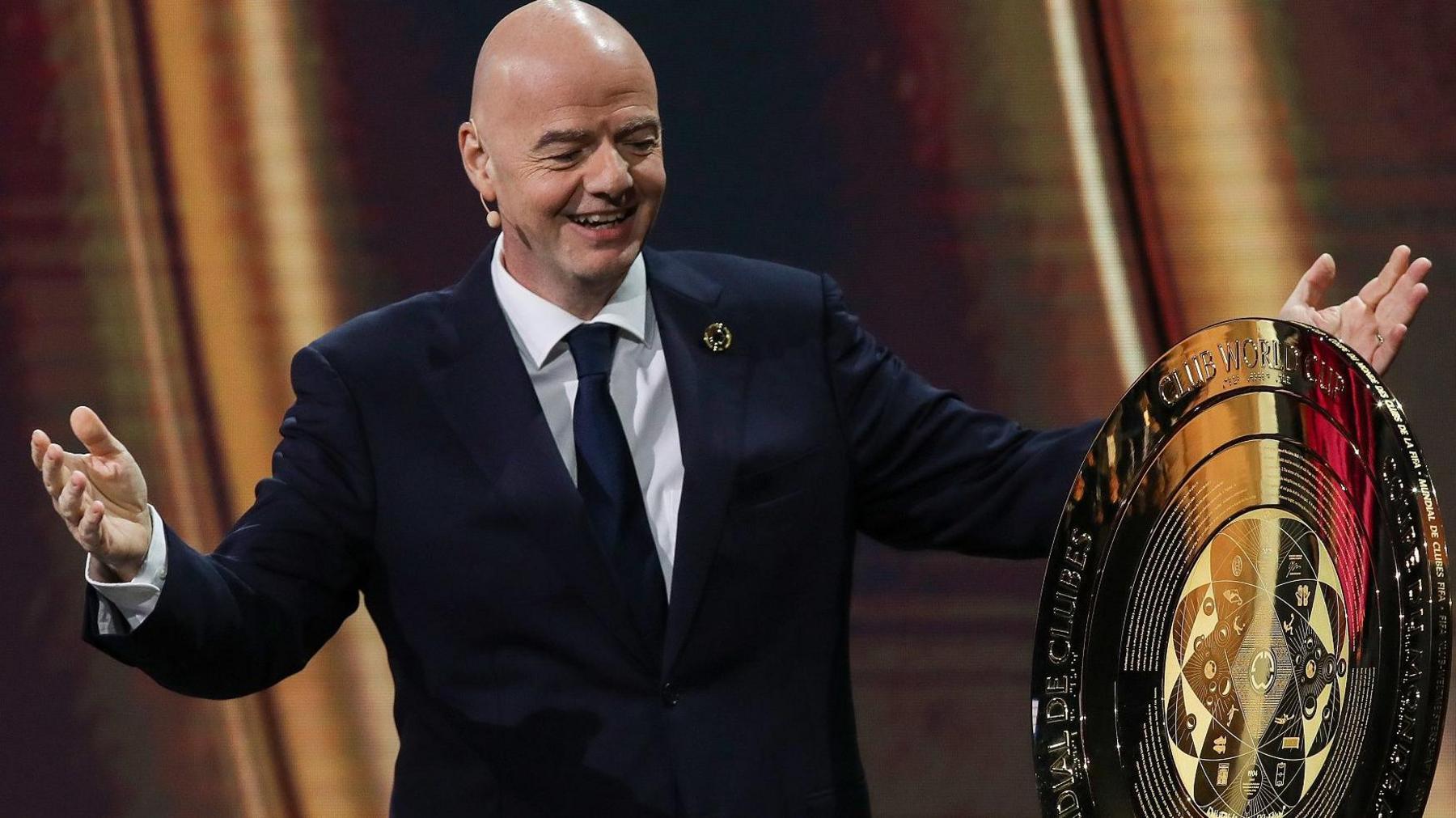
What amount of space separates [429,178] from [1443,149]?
1.39 meters

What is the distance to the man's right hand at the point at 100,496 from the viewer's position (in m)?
1.41

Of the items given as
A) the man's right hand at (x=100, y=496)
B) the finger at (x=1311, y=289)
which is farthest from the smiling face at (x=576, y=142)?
the finger at (x=1311, y=289)

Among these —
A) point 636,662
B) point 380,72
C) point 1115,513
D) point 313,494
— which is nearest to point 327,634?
point 313,494

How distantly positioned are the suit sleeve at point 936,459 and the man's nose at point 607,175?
30 cm

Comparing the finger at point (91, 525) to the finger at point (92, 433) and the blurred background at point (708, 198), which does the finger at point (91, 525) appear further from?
the blurred background at point (708, 198)

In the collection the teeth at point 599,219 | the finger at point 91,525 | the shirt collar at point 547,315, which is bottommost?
the finger at point 91,525

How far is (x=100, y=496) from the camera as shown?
1.48m

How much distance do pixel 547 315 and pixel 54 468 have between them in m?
0.53

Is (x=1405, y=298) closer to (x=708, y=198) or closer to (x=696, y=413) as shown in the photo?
(x=696, y=413)

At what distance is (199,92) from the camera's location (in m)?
2.56

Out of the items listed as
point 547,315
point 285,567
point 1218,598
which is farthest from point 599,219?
point 1218,598

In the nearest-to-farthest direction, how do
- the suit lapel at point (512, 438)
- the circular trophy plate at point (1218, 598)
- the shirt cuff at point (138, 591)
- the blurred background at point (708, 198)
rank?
the circular trophy plate at point (1218, 598), the shirt cuff at point (138, 591), the suit lapel at point (512, 438), the blurred background at point (708, 198)

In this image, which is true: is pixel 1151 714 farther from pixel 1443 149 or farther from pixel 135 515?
pixel 1443 149

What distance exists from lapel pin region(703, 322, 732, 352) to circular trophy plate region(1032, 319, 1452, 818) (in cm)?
48
